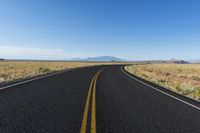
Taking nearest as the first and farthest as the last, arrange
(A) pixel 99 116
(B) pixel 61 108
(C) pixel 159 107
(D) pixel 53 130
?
(D) pixel 53 130, (A) pixel 99 116, (B) pixel 61 108, (C) pixel 159 107

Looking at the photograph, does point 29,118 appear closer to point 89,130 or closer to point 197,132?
point 89,130

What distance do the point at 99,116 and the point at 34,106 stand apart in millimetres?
2609

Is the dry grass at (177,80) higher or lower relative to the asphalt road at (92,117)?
lower

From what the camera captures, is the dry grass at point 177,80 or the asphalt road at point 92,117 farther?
the dry grass at point 177,80

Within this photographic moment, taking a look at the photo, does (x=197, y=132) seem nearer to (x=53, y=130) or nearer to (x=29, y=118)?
(x=53, y=130)

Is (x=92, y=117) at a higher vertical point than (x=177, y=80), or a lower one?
higher

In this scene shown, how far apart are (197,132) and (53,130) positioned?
3.67m

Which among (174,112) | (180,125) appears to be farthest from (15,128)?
(174,112)

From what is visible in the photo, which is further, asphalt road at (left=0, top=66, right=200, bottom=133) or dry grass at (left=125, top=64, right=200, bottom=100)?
dry grass at (left=125, top=64, right=200, bottom=100)

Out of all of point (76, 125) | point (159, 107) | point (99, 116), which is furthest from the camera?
point (159, 107)

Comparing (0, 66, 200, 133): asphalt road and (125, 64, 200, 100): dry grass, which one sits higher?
(0, 66, 200, 133): asphalt road

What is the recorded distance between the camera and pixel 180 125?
18.6 feet

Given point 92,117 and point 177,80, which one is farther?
point 177,80

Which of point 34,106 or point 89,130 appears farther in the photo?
point 34,106
